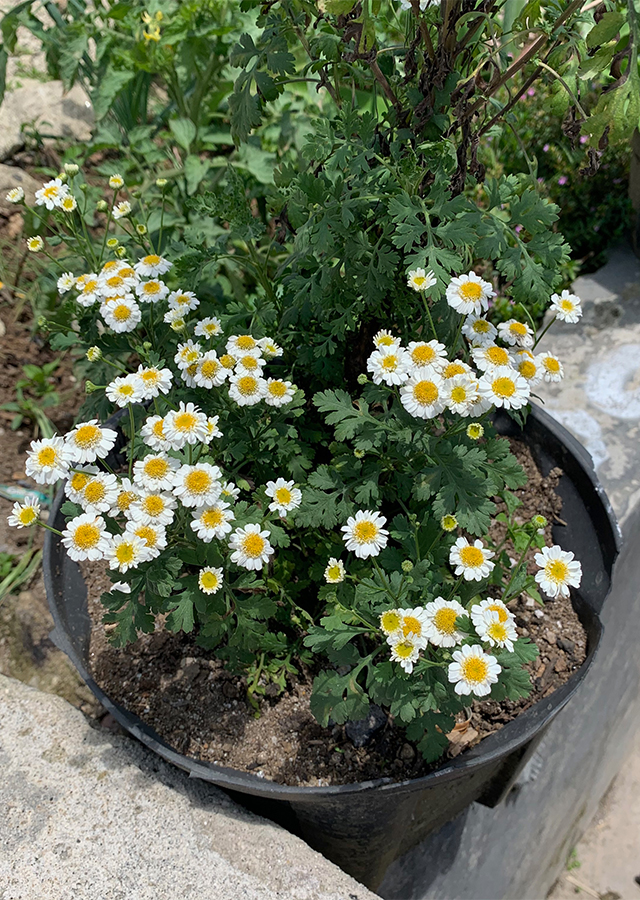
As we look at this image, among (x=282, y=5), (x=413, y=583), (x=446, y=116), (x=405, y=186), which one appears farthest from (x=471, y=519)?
(x=282, y=5)

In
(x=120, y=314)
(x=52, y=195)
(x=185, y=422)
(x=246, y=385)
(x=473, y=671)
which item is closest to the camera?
(x=473, y=671)

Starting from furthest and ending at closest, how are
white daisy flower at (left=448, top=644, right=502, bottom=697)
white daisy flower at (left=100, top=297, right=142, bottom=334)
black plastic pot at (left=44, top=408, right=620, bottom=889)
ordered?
white daisy flower at (left=100, top=297, right=142, bottom=334) → black plastic pot at (left=44, top=408, right=620, bottom=889) → white daisy flower at (left=448, top=644, right=502, bottom=697)

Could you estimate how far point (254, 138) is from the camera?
8.27ft

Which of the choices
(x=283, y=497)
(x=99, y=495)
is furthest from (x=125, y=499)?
(x=283, y=497)

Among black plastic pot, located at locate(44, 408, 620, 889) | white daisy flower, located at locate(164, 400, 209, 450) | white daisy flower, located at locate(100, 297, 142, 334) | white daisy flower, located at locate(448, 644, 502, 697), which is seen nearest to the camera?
white daisy flower, located at locate(448, 644, 502, 697)

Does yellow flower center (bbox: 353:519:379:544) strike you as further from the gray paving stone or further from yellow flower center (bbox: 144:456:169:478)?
the gray paving stone

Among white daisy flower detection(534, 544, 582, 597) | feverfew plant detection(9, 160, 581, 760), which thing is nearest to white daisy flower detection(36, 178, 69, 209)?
feverfew plant detection(9, 160, 581, 760)

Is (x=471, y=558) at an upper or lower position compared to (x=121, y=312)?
lower

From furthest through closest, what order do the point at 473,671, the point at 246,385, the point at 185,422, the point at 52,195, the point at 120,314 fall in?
the point at 52,195 < the point at 120,314 < the point at 246,385 < the point at 185,422 < the point at 473,671

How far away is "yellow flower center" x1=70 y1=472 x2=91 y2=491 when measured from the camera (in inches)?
49.4

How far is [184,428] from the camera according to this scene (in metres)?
1.26

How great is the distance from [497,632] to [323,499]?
0.42 meters

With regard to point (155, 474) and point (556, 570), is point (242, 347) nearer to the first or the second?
point (155, 474)

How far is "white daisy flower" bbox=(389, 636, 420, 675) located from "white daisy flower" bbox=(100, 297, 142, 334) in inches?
32.3
